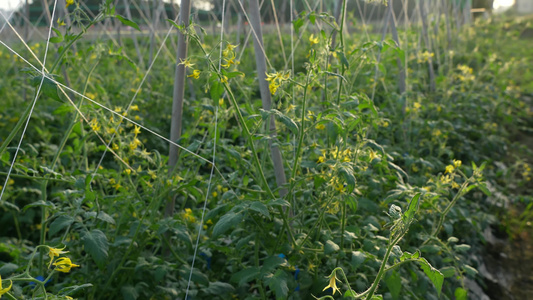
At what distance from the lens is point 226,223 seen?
135cm

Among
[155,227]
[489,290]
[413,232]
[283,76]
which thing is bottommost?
[489,290]

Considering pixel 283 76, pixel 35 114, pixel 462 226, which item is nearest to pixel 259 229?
pixel 283 76

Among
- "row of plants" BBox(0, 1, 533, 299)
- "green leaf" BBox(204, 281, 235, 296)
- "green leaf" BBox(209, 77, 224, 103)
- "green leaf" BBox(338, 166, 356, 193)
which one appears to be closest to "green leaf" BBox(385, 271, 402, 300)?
"row of plants" BBox(0, 1, 533, 299)

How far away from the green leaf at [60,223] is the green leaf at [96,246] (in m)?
0.06

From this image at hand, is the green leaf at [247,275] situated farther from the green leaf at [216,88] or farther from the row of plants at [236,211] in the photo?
the green leaf at [216,88]

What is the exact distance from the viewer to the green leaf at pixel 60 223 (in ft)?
4.58

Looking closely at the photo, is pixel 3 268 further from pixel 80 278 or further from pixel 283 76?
pixel 283 76

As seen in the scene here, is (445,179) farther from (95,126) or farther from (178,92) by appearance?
(95,126)

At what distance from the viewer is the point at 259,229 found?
1.60 m

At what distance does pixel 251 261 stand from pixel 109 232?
20.0 inches

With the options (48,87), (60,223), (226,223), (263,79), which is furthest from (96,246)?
(263,79)

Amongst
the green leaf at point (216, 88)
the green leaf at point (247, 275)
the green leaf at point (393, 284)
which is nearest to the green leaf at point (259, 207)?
the green leaf at point (247, 275)

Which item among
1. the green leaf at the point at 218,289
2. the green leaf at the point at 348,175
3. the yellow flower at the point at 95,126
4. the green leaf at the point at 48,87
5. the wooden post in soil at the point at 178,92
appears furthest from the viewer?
the wooden post in soil at the point at 178,92

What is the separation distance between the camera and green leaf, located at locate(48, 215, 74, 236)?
1.40 metres
